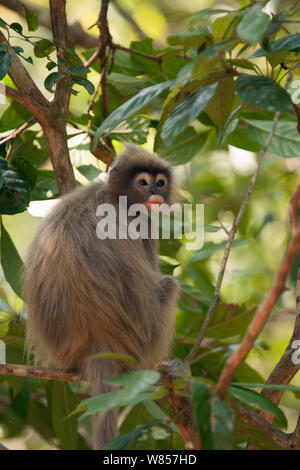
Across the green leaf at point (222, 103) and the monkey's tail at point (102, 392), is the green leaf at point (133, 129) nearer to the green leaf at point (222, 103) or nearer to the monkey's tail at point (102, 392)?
the green leaf at point (222, 103)

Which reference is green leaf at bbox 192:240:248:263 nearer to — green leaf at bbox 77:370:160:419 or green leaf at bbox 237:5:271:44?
green leaf at bbox 237:5:271:44

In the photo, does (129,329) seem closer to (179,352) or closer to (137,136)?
(179,352)

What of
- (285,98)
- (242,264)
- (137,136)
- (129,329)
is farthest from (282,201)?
(285,98)

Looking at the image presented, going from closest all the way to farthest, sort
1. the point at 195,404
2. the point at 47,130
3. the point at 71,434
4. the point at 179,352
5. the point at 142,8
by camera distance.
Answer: the point at 195,404
the point at 47,130
the point at 71,434
the point at 179,352
the point at 142,8

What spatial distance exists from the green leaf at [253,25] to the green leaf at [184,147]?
2.11 metres

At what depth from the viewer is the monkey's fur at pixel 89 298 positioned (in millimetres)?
3012

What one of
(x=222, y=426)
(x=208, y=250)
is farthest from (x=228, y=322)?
(x=222, y=426)

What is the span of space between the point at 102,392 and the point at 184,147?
196 centimetres

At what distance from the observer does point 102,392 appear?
113 inches

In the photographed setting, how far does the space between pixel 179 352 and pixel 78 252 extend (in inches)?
54.3

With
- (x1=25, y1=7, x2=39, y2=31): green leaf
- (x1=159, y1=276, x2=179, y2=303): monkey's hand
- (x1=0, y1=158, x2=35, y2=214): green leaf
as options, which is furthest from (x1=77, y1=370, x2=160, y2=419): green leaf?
(x1=25, y1=7, x2=39, y2=31): green leaf

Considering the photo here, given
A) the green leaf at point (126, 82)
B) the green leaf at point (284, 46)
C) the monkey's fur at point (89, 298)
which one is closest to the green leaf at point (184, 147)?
the green leaf at point (126, 82)

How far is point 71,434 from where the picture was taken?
3.85 m

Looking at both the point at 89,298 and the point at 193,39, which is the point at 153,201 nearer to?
the point at 89,298
